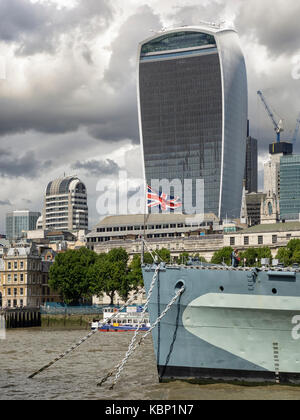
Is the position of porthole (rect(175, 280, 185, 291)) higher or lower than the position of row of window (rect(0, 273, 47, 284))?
lower

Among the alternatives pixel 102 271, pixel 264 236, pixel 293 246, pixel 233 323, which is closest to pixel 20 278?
pixel 102 271

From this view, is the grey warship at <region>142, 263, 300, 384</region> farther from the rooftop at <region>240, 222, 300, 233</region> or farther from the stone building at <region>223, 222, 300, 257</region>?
the rooftop at <region>240, 222, 300, 233</region>

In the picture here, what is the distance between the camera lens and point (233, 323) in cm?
3934

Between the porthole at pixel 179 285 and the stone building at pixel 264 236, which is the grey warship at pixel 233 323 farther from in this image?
the stone building at pixel 264 236

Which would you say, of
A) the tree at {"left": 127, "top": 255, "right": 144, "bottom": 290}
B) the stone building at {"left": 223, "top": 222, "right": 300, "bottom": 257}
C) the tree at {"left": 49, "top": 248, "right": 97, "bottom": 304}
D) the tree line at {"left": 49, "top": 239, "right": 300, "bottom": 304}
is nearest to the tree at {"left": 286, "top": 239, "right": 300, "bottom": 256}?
the tree line at {"left": 49, "top": 239, "right": 300, "bottom": 304}

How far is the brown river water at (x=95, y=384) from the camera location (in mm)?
38438

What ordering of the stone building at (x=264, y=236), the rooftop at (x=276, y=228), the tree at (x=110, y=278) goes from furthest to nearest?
the rooftop at (x=276, y=228) < the stone building at (x=264, y=236) < the tree at (x=110, y=278)

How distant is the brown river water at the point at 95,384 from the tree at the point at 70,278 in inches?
3383

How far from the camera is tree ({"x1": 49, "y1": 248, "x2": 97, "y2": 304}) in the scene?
15450cm

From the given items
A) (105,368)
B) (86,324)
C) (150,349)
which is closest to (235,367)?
(105,368)

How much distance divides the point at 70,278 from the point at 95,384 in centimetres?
11174

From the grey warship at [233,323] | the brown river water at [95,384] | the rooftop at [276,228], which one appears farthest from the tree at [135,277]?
the grey warship at [233,323]

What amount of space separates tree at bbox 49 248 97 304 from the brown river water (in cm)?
8594
